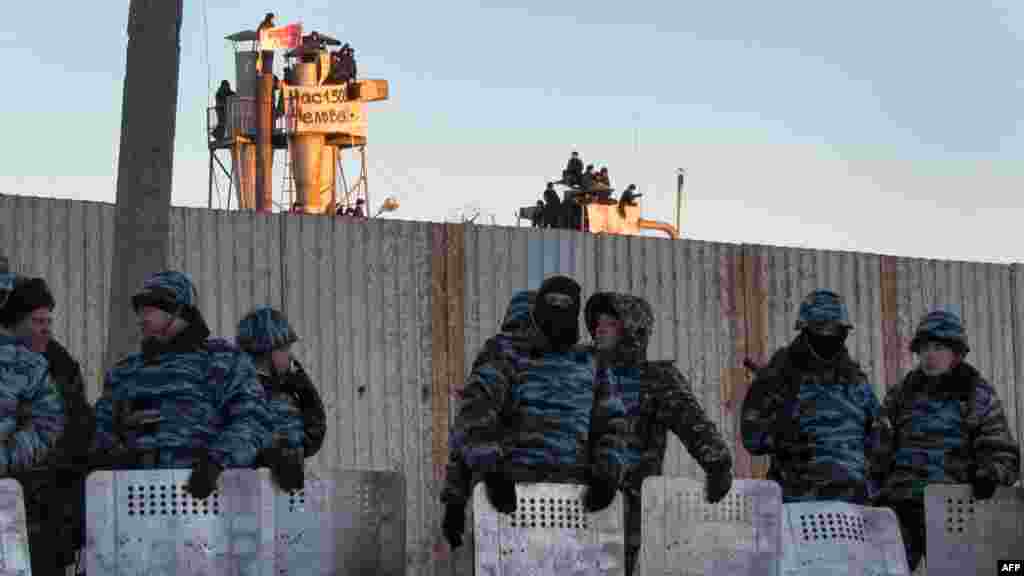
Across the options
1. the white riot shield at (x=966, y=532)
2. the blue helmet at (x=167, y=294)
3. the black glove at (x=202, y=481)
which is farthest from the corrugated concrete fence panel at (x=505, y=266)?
the black glove at (x=202, y=481)

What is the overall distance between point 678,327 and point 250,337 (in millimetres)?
6314

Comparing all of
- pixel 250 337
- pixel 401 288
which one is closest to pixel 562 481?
pixel 250 337

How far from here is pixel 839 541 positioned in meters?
9.37

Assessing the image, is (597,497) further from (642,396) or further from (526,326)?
(642,396)

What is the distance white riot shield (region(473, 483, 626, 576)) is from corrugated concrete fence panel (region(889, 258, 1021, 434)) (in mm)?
9672

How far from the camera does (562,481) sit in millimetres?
9297

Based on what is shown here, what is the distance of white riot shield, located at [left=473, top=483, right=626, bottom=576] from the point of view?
8.42 meters

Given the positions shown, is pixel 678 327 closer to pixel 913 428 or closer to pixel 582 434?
pixel 913 428

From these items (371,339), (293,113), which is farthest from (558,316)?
(293,113)

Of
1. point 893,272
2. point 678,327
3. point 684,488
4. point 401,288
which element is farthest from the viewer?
point 893,272

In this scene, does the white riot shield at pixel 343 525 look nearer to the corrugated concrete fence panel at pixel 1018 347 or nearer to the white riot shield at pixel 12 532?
the white riot shield at pixel 12 532

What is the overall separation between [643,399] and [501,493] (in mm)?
2487

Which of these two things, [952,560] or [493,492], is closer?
[493,492]

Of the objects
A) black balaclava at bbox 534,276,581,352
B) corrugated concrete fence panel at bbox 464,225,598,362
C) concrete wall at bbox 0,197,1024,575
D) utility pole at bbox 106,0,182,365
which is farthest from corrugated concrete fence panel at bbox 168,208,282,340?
black balaclava at bbox 534,276,581,352
